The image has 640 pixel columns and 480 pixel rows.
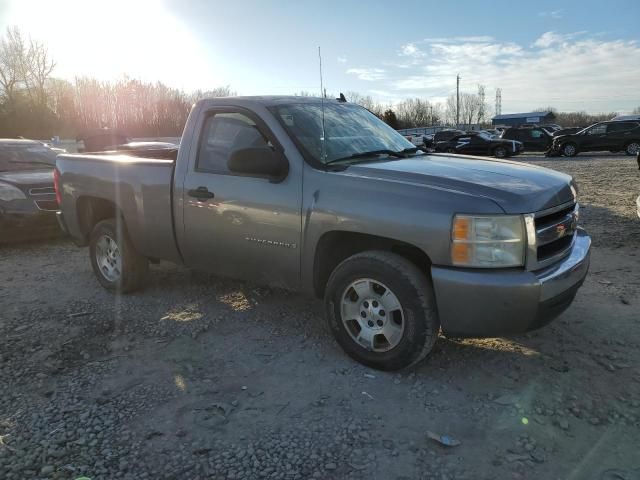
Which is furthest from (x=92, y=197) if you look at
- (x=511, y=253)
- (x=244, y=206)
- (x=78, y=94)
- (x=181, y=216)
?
(x=78, y=94)

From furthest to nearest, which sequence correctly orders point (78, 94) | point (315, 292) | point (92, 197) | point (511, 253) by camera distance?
1. point (78, 94)
2. point (92, 197)
3. point (315, 292)
4. point (511, 253)

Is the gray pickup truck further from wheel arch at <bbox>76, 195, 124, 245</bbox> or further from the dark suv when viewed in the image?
the dark suv

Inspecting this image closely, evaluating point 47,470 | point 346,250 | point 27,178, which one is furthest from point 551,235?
point 27,178

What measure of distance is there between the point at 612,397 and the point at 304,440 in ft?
6.30

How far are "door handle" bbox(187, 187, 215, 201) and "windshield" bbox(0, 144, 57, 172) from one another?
5.61 meters

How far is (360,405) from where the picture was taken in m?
3.22

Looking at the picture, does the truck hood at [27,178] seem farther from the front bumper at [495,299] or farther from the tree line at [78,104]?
the tree line at [78,104]

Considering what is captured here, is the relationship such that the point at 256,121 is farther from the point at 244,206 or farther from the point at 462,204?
the point at 462,204

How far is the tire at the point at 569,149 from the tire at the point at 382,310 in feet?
79.8

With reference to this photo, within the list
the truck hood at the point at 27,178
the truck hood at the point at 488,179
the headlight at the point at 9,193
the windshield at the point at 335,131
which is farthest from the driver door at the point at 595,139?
the headlight at the point at 9,193

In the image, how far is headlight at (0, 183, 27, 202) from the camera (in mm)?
7531

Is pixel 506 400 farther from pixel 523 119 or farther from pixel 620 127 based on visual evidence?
pixel 523 119

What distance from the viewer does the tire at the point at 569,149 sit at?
24422 mm

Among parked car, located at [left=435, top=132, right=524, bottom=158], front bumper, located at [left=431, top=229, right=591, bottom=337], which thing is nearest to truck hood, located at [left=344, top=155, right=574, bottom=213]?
front bumper, located at [left=431, top=229, right=591, bottom=337]
